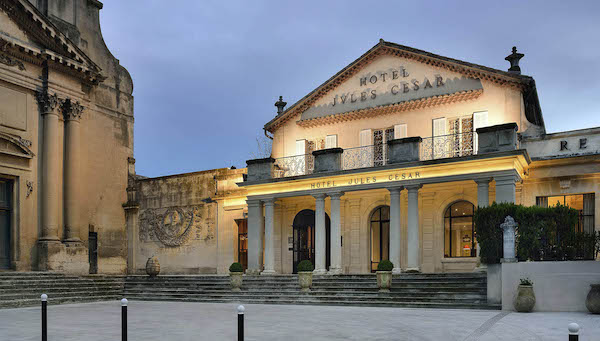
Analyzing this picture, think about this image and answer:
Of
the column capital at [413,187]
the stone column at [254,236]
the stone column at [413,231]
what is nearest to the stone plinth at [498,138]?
the column capital at [413,187]

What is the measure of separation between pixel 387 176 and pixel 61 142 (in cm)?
1505

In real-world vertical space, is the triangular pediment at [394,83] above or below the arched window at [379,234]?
above

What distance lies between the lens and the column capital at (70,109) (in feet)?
85.3

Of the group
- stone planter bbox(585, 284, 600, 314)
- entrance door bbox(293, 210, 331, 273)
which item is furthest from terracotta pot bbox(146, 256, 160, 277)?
stone planter bbox(585, 284, 600, 314)

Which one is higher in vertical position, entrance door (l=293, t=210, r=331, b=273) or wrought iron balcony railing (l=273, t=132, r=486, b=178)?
wrought iron balcony railing (l=273, t=132, r=486, b=178)

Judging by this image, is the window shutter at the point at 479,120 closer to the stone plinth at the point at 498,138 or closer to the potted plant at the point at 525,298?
the stone plinth at the point at 498,138

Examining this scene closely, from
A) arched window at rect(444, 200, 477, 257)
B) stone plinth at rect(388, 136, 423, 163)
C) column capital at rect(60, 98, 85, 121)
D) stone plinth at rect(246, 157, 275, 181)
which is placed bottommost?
arched window at rect(444, 200, 477, 257)

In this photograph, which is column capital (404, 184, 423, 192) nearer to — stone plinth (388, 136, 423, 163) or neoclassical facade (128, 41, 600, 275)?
neoclassical facade (128, 41, 600, 275)

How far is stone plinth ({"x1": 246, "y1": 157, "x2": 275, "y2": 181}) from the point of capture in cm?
2389

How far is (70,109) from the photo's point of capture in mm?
26109

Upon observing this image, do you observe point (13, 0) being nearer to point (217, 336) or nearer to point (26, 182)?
point (26, 182)

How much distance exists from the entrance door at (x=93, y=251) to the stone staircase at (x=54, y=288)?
152 inches

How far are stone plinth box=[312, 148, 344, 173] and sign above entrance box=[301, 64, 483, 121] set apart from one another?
9.93 feet

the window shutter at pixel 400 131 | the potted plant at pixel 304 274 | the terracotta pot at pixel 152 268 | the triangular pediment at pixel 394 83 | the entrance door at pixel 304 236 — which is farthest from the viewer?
the entrance door at pixel 304 236
